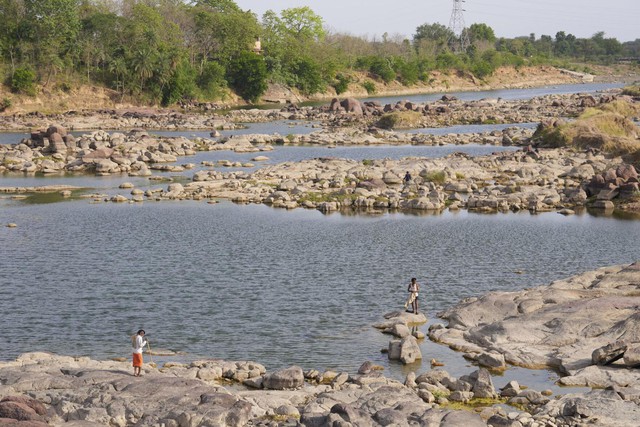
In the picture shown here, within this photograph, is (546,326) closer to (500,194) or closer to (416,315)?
(416,315)

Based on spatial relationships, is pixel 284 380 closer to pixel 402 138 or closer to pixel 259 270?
pixel 259 270

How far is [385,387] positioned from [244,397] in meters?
4.83

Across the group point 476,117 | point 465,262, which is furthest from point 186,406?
point 476,117

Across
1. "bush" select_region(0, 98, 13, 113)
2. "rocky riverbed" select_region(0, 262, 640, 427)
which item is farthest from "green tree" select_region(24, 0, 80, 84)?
"rocky riverbed" select_region(0, 262, 640, 427)

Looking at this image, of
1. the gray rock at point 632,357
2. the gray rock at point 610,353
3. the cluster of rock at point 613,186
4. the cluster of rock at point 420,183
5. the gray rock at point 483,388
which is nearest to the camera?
the gray rock at point 483,388

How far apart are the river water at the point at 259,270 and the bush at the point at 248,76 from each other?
352ft

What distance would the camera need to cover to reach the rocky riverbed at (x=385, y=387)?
85.7 feet

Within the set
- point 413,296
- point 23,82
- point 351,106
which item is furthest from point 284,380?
point 351,106

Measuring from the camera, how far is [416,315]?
128 feet

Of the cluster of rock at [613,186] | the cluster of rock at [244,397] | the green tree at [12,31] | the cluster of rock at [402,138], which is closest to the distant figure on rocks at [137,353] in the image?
the cluster of rock at [244,397]

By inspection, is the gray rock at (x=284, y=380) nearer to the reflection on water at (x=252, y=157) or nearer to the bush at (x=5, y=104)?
the reflection on water at (x=252, y=157)

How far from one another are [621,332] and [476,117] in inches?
4384

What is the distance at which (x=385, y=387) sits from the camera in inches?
1146

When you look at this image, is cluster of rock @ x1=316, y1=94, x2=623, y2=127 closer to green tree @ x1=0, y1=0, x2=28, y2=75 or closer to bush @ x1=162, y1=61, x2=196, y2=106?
bush @ x1=162, y1=61, x2=196, y2=106
